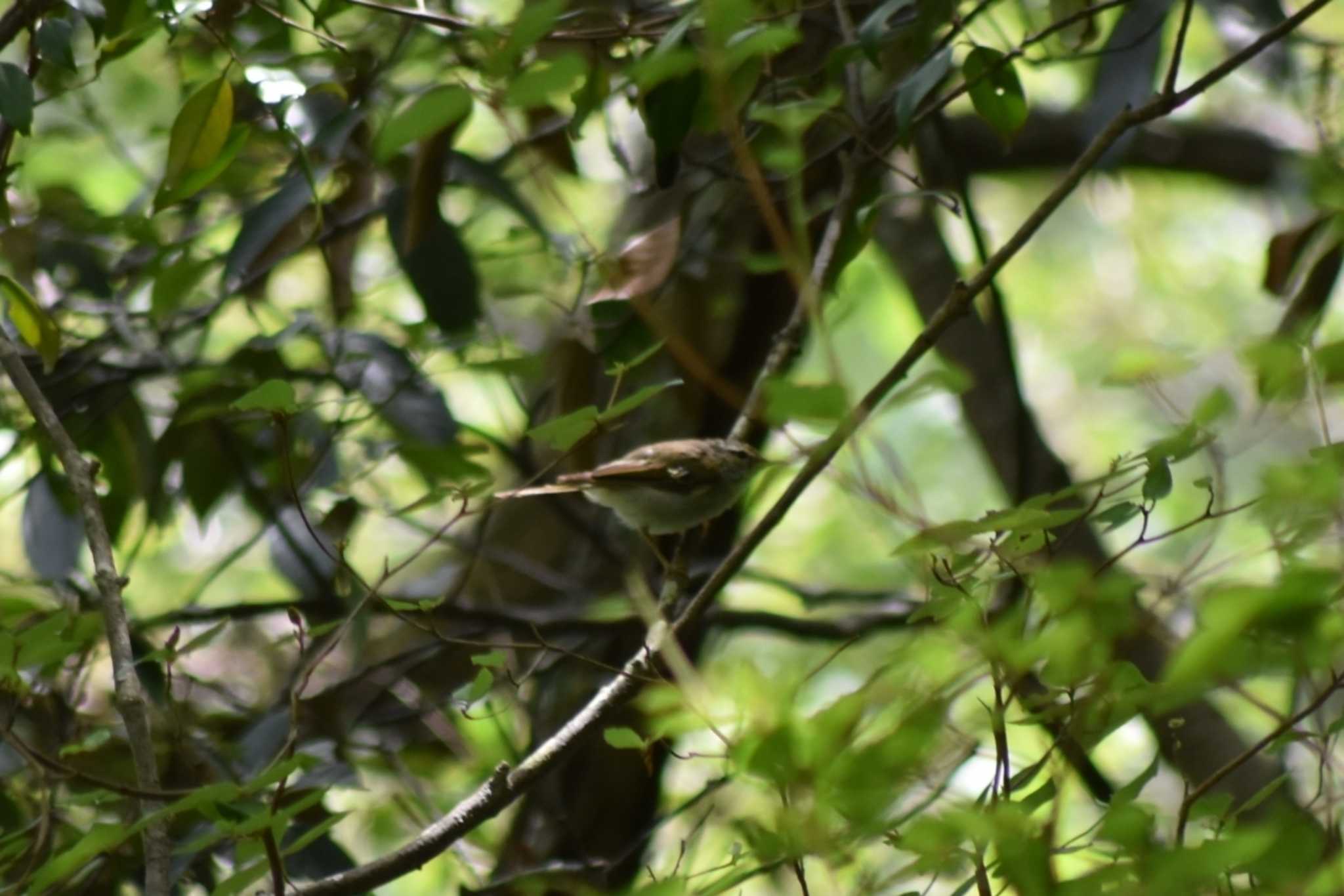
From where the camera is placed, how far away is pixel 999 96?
1954 millimetres

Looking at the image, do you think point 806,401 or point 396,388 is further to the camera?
point 396,388

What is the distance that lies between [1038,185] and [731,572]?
3851 mm

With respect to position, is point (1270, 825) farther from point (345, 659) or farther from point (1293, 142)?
point (1293, 142)

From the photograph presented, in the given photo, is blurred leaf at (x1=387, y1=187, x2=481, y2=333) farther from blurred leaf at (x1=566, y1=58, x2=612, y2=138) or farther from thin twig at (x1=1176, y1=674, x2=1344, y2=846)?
thin twig at (x1=1176, y1=674, x2=1344, y2=846)

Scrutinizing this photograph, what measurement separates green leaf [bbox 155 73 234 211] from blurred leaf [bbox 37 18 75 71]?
0.19m

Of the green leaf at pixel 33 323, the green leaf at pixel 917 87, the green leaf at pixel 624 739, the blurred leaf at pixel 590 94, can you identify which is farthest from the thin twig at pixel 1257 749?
the green leaf at pixel 33 323

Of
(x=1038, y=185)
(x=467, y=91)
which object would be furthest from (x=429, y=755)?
(x=1038, y=185)

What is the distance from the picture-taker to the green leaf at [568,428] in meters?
1.52

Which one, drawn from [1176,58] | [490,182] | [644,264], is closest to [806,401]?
[1176,58]

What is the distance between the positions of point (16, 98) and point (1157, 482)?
1.56 metres

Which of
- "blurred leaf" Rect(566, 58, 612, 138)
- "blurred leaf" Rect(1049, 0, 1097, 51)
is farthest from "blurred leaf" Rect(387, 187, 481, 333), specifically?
"blurred leaf" Rect(1049, 0, 1097, 51)

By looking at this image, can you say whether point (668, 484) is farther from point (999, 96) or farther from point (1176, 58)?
point (1176, 58)

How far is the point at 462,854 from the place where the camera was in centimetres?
265

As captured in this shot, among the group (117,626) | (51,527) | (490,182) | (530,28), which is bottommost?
(117,626)
